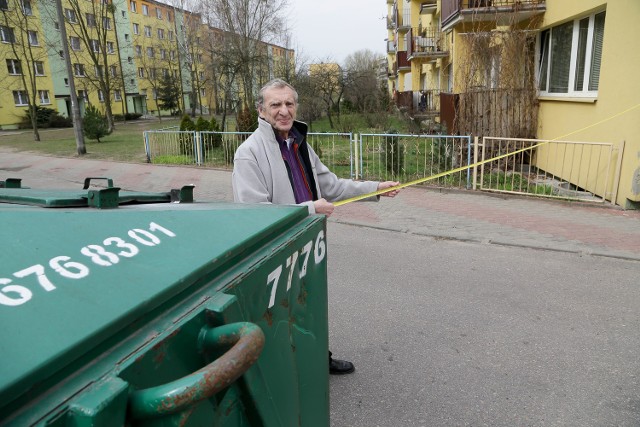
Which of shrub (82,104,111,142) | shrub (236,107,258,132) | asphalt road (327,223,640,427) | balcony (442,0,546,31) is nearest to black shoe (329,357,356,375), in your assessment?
asphalt road (327,223,640,427)

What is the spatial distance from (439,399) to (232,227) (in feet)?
6.77

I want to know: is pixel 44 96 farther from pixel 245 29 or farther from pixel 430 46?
pixel 430 46

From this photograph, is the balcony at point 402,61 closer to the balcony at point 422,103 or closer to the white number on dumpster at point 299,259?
the balcony at point 422,103

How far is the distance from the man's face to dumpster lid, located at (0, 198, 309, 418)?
114 cm

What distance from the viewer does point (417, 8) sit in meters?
27.7

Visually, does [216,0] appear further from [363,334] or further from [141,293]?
[141,293]

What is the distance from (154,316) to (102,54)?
36.0 metres

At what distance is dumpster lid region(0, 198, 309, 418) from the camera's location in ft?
2.78

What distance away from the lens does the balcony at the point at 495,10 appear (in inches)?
389

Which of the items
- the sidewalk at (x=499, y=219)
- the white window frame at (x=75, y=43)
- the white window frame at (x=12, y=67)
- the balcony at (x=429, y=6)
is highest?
the white window frame at (x=75, y=43)

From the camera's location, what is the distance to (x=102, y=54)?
3191 centimetres

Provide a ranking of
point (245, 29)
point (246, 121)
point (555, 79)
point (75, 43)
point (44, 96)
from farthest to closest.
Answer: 1. point (75, 43)
2. point (44, 96)
3. point (245, 29)
4. point (246, 121)
5. point (555, 79)

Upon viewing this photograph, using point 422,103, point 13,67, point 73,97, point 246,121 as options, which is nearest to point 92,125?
point 73,97

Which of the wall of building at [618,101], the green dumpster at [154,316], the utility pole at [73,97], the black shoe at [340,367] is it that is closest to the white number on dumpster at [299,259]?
the green dumpster at [154,316]
